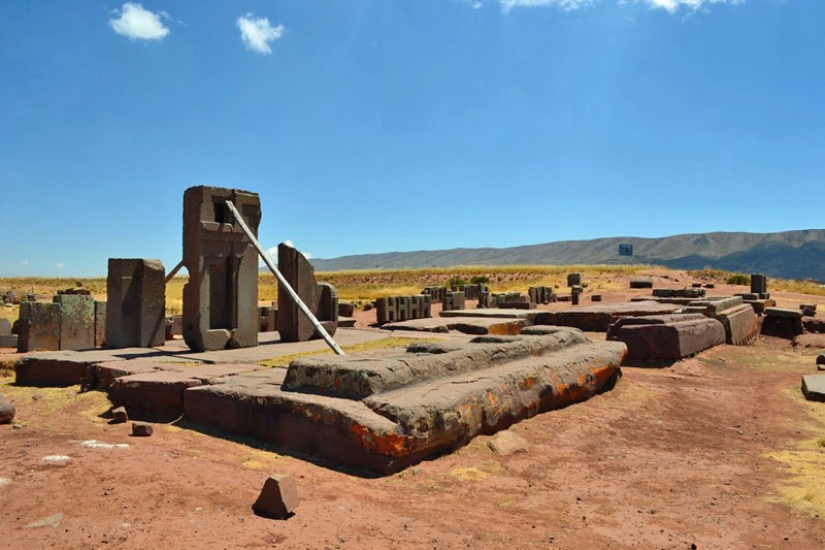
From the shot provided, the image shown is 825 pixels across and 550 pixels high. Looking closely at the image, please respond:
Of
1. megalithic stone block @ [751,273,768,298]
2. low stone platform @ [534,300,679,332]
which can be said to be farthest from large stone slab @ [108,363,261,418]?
megalithic stone block @ [751,273,768,298]

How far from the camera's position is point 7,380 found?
7703mm

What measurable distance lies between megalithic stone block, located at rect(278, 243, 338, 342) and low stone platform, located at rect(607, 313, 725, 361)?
5003mm

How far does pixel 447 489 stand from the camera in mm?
4070

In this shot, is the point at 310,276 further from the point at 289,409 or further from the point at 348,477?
the point at 348,477

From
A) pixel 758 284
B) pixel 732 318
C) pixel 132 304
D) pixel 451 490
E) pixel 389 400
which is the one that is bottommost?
pixel 451 490

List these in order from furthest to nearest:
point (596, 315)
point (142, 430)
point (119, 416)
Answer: point (596, 315)
point (119, 416)
point (142, 430)

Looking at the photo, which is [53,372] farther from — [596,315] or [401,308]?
[596,315]

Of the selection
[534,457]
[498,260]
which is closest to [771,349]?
[534,457]

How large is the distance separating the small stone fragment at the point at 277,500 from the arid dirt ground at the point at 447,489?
7 cm

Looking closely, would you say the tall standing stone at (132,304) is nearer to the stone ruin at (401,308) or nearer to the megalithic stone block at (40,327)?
the megalithic stone block at (40,327)

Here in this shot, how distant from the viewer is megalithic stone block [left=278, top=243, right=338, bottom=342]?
945 cm

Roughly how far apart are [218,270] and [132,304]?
1523 millimetres

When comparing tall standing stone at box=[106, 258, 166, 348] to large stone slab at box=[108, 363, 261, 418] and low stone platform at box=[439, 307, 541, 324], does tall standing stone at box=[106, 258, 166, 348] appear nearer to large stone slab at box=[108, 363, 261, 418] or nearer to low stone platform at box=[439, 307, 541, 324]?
large stone slab at box=[108, 363, 261, 418]

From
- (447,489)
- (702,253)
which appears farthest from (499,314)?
(702,253)
